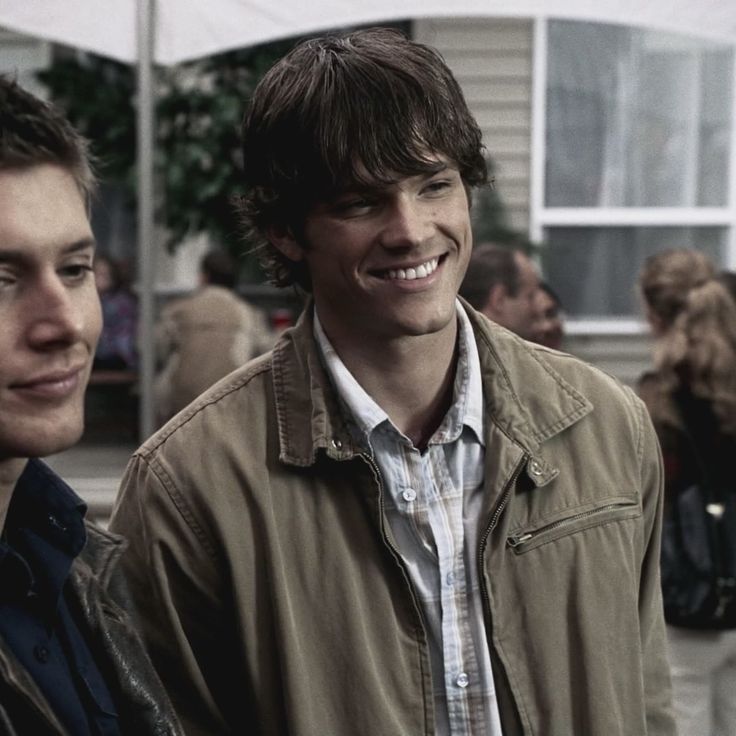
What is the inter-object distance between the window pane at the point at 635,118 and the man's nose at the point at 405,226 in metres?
7.82

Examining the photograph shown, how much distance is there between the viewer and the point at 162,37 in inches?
231

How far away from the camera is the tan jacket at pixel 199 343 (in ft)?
26.7

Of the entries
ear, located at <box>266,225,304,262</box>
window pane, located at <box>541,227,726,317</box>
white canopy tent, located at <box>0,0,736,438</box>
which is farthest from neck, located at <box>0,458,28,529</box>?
window pane, located at <box>541,227,726,317</box>

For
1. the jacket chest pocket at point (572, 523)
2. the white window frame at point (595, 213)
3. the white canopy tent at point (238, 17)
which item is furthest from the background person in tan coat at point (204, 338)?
the jacket chest pocket at point (572, 523)

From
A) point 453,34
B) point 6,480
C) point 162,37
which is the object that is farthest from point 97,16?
point 453,34

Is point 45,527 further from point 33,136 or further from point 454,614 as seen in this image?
point 454,614

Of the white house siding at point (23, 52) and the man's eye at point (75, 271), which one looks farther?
the white house siding at point (23, 52)

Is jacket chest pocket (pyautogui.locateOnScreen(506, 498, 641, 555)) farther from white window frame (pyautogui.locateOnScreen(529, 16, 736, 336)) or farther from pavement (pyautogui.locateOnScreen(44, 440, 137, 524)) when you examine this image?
white window frame (pyautogui.locateOnScreen(529, 16, 736, 336))

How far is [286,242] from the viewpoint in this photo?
2.79 m

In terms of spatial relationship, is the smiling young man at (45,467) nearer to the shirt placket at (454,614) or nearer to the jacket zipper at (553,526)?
the shirt placket at (454,614)

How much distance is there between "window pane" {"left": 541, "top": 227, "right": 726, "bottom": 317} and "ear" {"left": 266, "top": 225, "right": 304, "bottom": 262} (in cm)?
757

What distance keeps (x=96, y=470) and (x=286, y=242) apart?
6.33 metres

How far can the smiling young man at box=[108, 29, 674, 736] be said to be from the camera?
253 centimetres

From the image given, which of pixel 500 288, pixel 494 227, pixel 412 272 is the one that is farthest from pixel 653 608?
pixel 494 227
